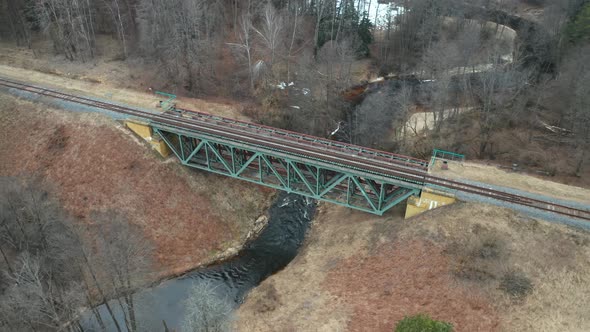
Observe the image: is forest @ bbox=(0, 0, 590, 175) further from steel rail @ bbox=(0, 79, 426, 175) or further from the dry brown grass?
steel rail @ bbox=(0, 79, 426, 175)

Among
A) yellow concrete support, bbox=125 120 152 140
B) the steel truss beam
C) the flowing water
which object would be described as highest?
yellow concrete support, bbox=125 120 152 140

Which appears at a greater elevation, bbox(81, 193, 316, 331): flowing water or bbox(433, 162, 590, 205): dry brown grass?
bbox(433, 162, 590, 205): dry brown grass

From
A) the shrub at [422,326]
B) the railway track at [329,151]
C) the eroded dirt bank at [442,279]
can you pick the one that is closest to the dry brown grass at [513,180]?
the railway track at [329,151]

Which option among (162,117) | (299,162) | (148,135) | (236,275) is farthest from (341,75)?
(236,275)

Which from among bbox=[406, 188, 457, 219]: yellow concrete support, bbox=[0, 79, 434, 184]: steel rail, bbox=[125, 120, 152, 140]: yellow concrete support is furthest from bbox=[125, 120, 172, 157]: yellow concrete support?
bbox=[406, 188, 457, 219]: yellow concrete support

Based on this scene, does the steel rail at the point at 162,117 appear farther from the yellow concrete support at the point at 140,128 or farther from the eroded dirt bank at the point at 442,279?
the eroded dirt bank at the point at 442,279

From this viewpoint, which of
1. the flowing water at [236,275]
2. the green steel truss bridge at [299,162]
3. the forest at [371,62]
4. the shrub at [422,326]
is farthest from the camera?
the forest at [371,62]
